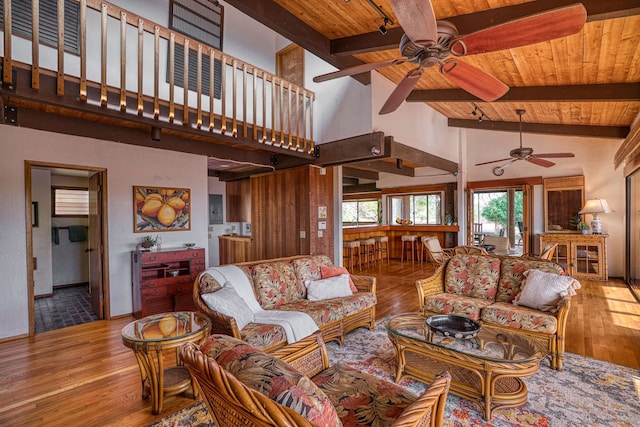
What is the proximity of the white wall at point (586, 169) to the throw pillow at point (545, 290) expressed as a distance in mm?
4975

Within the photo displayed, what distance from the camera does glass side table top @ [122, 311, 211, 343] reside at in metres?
2.19

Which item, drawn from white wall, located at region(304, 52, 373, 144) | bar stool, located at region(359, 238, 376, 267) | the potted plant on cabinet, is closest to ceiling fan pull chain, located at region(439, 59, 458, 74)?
white wall, located at region(304, 52, 373, 144)

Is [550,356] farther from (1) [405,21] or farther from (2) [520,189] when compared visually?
(2) [520,189]

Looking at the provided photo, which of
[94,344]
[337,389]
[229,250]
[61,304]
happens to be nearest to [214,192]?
[229,250]

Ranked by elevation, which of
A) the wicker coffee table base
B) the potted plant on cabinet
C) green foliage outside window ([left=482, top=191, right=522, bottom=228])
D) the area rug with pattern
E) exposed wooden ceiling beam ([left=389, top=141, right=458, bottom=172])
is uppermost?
exposed wooden ceiling beam ([left=389, top=141, right=458, bottom=172])

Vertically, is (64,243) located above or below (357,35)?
below

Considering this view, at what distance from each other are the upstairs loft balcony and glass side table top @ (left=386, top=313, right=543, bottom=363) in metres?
2.90

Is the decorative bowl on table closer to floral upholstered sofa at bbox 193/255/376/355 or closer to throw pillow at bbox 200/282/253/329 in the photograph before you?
floral upholstered sofa at bbox 193/255/376/355

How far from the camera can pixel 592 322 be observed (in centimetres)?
393

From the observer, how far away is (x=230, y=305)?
2.69 meters

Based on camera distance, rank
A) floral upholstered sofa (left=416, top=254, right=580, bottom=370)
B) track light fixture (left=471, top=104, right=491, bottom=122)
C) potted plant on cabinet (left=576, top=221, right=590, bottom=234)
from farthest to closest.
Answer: potted plant on cabinet (left=576, top=221, right=590, bottom=234) < track light fixture (left=471, top=104, right=491, bottom=122) < floral upholstered sofa (left=416, top=254, right=580, bottom=370)

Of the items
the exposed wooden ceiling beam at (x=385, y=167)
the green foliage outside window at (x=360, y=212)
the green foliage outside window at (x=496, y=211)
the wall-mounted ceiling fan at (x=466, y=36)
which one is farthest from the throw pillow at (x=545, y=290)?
the green foliage outside window at (x=360, y=212)

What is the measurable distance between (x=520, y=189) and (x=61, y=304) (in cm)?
976

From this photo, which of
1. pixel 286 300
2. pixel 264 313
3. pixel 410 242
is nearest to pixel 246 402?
pixel 264 313
